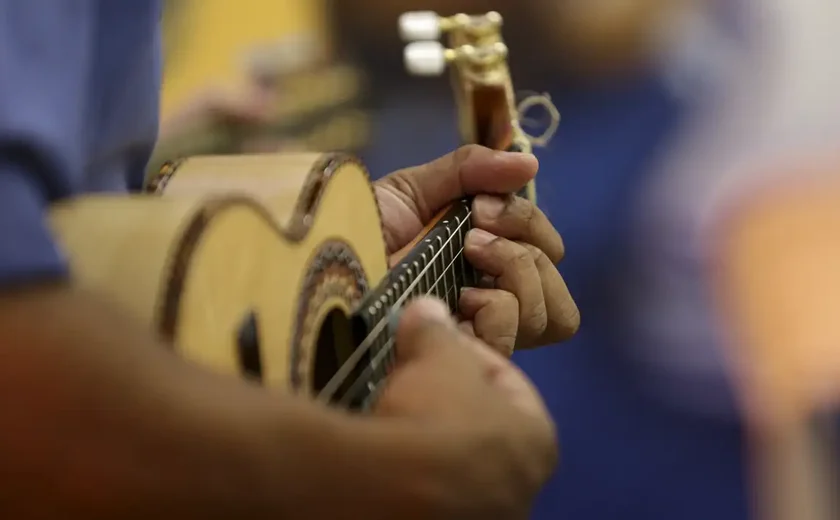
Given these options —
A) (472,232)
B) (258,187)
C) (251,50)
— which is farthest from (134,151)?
(251,50)

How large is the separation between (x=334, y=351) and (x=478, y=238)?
27 centimetres

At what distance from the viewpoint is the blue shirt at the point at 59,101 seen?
1.00 feet

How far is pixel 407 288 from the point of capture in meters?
0.56

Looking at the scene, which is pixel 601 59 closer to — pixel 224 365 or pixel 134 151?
pixel 134 151

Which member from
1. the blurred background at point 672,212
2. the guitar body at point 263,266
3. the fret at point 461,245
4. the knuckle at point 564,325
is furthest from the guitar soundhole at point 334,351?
the blurred background at point 672,212

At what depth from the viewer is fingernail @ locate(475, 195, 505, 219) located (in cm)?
75

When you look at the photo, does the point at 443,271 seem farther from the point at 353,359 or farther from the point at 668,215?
the point at 668,215

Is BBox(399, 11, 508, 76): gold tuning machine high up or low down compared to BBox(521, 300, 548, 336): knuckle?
up

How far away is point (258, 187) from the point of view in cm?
50

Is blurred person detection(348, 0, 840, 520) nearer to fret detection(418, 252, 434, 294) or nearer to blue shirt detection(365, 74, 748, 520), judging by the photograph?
blue shirt detection(365, 74, 748, 520)

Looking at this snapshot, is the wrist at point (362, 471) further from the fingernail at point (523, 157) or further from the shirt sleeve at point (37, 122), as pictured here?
the fingernail at point (523, 157)

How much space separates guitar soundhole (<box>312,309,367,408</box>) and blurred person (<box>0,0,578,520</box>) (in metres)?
0.05

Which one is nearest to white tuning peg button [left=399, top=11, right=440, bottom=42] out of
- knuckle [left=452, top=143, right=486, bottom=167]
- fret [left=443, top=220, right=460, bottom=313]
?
knuckle [left=452, top=143, right=486, bottom=167]

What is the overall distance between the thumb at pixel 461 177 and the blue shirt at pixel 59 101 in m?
0.35
